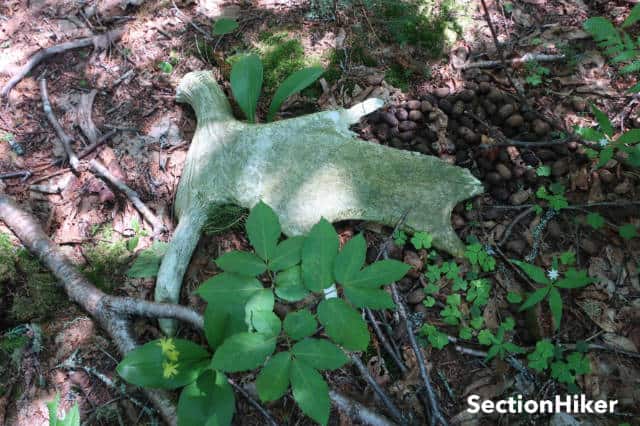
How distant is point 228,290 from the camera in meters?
1.64

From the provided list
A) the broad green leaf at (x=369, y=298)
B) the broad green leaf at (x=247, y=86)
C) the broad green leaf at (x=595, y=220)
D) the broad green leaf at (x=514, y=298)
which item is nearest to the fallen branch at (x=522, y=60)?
the broad green leaf at (x=595, y=220)

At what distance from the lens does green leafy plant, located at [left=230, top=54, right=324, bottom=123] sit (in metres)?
2.80

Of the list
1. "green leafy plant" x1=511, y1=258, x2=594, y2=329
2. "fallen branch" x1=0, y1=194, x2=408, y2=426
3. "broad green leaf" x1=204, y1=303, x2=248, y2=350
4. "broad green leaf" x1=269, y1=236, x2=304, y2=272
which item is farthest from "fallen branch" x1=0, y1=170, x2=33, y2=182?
"green leafy plant" x1=511, y1=258, x2=594, y2=329

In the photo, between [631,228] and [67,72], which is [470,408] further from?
[67,72]

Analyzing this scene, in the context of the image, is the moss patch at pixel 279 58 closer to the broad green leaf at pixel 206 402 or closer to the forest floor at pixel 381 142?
the forest floor at pixel 381 142

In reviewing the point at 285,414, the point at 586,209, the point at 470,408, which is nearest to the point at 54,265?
the point at 285,414

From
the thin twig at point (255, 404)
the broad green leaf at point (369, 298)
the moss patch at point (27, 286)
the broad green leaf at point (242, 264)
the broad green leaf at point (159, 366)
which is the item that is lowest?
the thin twig at point (255, 404)

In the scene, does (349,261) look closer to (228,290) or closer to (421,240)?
(228,290)

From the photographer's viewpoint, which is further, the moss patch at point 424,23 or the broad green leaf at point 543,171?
the moss patch at point 424,23

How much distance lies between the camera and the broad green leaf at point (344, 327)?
151cm

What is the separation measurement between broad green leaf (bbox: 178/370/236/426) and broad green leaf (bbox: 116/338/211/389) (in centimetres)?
6

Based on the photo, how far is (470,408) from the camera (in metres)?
2.06

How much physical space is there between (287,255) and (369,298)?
1.21 ft

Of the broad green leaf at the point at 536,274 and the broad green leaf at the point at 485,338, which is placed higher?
the broad green leaf at the point at 536,274
